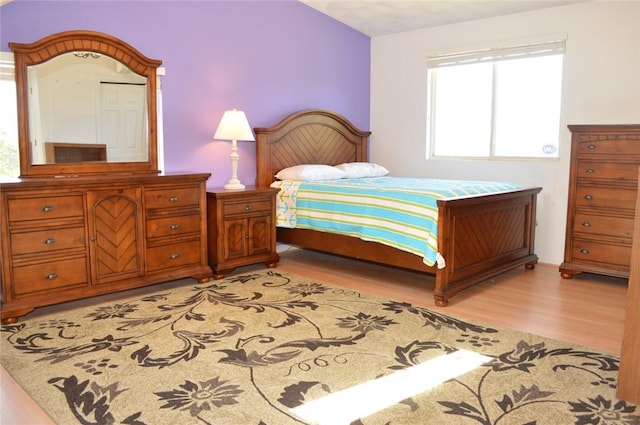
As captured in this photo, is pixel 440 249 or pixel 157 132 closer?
pixel 440 249

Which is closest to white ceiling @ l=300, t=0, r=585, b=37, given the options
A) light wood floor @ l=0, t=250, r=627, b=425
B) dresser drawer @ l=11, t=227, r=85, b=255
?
light wood floor @ l=0, t=250, r=627, b=425

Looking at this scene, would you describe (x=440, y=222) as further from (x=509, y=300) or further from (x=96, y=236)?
(x=96, y=236)

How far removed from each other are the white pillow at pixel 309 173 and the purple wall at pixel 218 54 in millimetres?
349

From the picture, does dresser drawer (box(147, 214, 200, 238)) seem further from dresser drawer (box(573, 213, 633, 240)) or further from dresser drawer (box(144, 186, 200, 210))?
dresser drawer (box(573, 213, 633, 240))

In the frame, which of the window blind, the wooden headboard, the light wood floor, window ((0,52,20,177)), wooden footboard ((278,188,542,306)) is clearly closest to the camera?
the light wood floor

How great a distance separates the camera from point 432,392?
235 cm

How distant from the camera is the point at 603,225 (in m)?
4.18

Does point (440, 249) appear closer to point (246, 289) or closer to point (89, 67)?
point (246, 289)

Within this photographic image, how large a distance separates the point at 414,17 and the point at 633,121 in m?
2.30

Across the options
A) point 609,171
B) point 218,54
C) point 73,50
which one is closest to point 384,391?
point 609,171

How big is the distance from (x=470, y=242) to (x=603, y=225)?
1.23 m

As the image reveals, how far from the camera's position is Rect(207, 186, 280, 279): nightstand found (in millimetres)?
4254

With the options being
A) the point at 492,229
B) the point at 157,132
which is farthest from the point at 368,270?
the point at 157,132

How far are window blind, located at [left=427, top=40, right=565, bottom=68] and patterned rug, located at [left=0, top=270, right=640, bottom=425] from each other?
2870 millimetres
